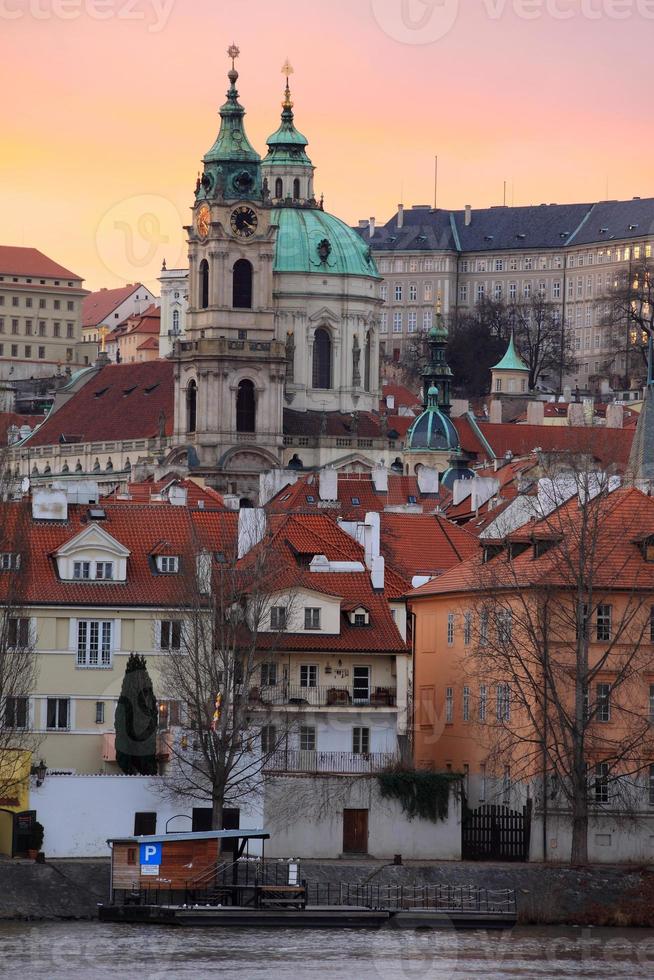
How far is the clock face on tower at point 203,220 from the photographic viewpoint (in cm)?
17725

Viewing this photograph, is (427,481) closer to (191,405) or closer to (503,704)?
(191,405)

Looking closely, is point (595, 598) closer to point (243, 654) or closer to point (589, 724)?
point (589, 724)

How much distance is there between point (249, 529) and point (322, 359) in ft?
368

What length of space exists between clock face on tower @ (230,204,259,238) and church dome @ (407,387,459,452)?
17.8m

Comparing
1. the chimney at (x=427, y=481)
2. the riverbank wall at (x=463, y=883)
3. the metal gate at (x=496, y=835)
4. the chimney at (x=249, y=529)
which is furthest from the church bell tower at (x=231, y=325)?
the riverbank wall at (x=463, y=883)

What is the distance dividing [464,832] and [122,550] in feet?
38.0

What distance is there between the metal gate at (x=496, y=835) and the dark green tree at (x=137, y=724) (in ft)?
24.3

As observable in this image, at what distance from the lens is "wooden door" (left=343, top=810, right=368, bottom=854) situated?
7162 cm

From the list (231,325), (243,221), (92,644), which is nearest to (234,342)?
(231,325)

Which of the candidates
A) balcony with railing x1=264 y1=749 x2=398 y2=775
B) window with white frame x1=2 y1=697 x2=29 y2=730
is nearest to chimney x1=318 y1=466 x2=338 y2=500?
balcony with railing x1=264 y1=749 x2=398 y2=775

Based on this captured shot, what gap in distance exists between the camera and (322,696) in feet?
248

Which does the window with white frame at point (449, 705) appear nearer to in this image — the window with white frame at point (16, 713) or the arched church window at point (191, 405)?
the window with white frame at point (16, 713)

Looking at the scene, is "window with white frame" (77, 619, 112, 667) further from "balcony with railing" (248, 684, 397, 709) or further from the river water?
the river water

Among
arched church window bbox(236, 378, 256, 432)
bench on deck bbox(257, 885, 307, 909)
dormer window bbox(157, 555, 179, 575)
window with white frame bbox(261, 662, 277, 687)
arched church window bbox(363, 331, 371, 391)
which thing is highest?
arched church window bbox(363, 331, 371, 391)
